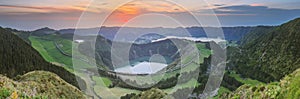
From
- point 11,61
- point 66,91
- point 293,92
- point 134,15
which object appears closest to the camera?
point 293,92

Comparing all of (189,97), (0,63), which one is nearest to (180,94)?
(189,97)

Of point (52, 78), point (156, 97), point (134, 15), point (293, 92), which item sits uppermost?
point (293, 92)

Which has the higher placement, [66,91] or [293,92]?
[293,92]

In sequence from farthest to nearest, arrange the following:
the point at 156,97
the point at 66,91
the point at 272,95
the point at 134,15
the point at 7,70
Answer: the point at 7,70, the point at 156,97, the point at 134,15, the point at 66,91, the point at 272,95

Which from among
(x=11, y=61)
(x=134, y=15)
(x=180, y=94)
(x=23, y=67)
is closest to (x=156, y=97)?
(x=134, y=15)

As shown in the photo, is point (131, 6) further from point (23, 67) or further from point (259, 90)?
point (23, 67)

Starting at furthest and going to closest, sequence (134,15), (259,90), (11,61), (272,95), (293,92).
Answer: (11,61)
(134,15)
(259,90)
(272,95)
(293,92)

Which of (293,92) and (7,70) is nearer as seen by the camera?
(293,92)

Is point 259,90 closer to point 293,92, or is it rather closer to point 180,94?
point 293,92

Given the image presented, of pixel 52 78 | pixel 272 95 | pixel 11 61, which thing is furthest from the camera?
pixel 11 61
